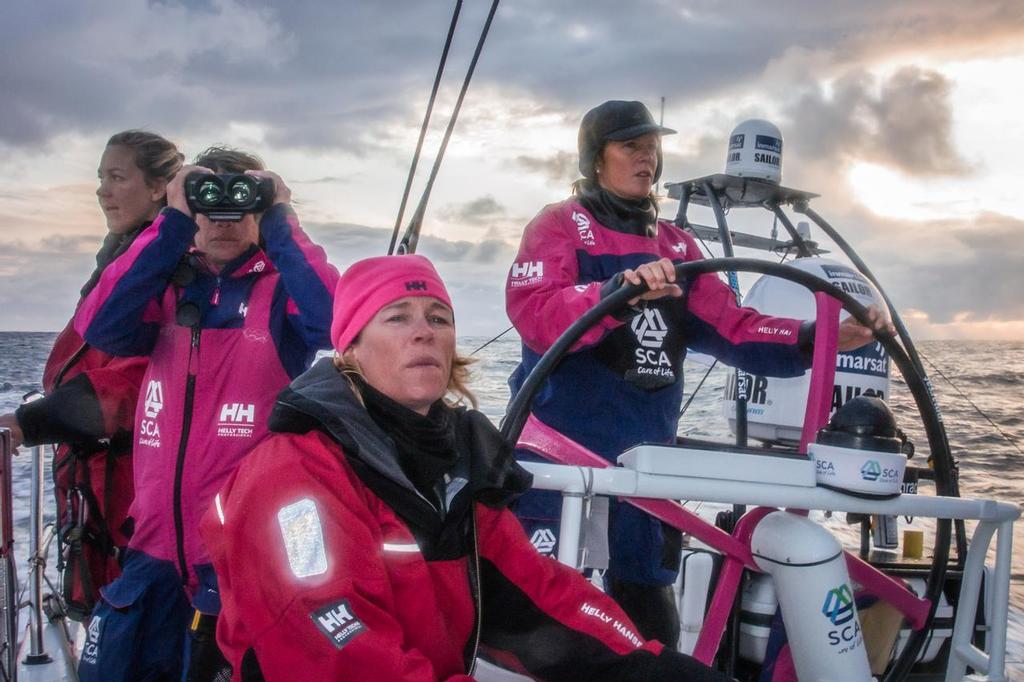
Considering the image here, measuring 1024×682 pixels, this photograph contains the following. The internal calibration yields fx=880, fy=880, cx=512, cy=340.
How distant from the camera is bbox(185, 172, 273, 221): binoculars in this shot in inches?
65.7

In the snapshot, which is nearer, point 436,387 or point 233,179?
point 436,387

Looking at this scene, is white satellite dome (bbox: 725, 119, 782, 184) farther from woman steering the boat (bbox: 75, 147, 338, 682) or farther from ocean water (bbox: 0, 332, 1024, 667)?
woman steering the boat (bbox: 75, 147, 338, 682)

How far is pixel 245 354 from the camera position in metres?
1.67

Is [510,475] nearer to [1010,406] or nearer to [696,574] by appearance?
[696,574]

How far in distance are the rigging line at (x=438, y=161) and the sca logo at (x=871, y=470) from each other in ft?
2.96

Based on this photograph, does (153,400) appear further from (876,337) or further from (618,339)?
(876,337)

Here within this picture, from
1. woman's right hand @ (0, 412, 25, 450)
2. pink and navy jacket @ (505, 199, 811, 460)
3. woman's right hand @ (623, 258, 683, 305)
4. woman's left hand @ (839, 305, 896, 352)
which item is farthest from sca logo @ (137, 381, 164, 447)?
woman's left hand @ (839, 305, 896, 352)

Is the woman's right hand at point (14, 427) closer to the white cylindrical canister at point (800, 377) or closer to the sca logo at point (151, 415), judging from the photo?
the sca logo at point (151, 415)

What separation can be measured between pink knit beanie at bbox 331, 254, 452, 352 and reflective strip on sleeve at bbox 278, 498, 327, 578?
365 millimetres

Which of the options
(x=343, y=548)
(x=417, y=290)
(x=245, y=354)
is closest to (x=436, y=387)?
(x=417, y=290)

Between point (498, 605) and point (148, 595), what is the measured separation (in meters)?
0.68

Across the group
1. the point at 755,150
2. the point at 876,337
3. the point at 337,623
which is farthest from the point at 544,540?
the point at 755,150

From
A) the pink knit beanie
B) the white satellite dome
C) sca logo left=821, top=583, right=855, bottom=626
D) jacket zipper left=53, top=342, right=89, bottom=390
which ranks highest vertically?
the white satellite dome

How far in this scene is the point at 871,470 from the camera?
1.52 m
